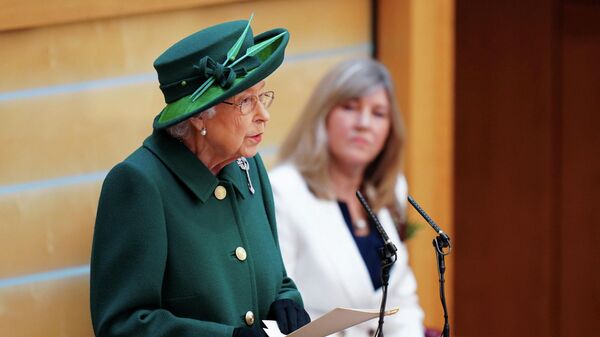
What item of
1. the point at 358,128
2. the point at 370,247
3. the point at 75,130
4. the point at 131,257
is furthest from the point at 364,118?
the point at 131,257

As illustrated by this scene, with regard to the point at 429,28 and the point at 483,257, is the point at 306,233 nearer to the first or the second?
the point at 429,28

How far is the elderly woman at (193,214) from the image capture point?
2.75 metres

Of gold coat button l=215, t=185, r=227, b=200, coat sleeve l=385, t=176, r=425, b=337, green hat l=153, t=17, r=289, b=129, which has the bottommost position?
coat sleeve l=385, t=176, r=425, b=337

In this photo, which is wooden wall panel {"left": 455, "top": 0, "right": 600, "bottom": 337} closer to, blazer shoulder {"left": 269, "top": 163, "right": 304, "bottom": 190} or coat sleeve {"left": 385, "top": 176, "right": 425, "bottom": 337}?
coat sleeve {"left": 385, "top": 176, "right": 425, "bottom": 337}

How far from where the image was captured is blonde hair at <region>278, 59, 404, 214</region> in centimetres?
447

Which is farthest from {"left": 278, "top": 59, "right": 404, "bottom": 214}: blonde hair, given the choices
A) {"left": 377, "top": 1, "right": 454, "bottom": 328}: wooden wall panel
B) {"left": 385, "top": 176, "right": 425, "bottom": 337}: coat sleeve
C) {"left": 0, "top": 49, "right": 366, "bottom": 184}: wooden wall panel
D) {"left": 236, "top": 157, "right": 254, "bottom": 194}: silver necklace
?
{"left": 236, "top": 157, "right": 254, "bottom": 194}: silver necklace

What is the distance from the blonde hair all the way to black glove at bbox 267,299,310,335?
1.46 metres

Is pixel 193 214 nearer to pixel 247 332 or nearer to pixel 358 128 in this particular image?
pixel 247 332

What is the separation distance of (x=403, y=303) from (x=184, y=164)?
74.3 inches

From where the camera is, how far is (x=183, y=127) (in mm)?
2875

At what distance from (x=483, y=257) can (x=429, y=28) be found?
188 centimetres

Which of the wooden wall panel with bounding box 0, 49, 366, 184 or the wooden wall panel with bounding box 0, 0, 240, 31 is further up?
the wooden wall panel with bounding box 0, 0, 240, 31

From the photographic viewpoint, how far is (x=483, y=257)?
6488 mm

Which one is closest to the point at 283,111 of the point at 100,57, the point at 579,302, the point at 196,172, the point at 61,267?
the point at 100,57
